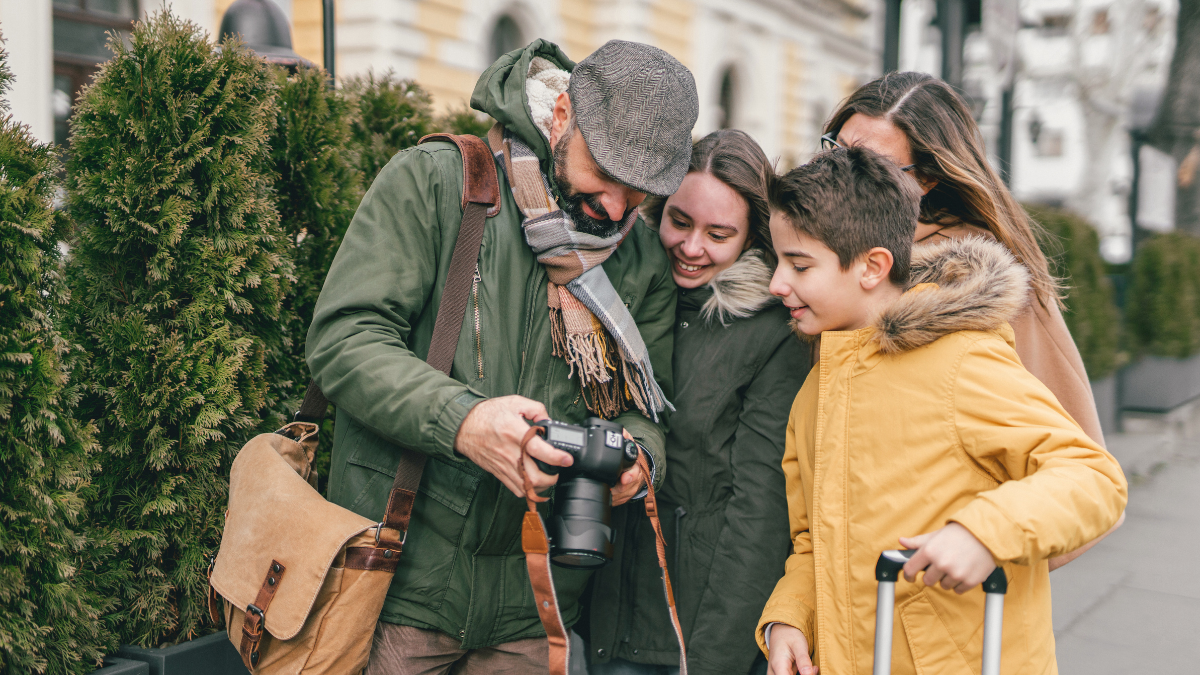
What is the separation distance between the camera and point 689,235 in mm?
2371

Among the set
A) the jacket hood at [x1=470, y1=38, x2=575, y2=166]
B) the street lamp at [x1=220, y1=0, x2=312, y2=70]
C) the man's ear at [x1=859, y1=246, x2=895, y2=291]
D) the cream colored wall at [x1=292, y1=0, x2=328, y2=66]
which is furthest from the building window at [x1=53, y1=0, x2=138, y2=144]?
the man's ear at [x1=859, y1=246, x2=895, y2=291]

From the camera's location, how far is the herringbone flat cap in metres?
1.92

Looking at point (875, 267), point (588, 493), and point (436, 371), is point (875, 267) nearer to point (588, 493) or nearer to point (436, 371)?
point (588, 493)

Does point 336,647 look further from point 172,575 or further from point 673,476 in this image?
point 172,575

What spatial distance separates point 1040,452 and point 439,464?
1122 millimetres

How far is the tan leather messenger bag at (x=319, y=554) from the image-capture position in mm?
1835

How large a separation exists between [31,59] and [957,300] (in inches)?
297

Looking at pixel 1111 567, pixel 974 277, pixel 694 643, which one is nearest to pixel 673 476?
pixel 694 643

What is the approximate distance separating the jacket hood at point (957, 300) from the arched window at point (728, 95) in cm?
1669

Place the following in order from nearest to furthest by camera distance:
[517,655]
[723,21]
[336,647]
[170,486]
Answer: [336,647] < [517,655] < [170,486] < [723,21]

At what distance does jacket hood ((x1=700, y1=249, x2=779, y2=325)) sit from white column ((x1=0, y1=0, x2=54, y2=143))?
6.54 metres

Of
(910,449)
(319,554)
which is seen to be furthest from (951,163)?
(319,554)

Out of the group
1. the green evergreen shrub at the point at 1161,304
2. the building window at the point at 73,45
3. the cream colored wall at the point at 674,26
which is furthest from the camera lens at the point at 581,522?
the cream colored wall at the point at 674,26

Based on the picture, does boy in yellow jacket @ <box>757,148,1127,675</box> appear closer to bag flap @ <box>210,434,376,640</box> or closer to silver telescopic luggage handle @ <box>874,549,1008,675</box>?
silver telescopic luggage handle @ <box>874,549,1008,675</box>
